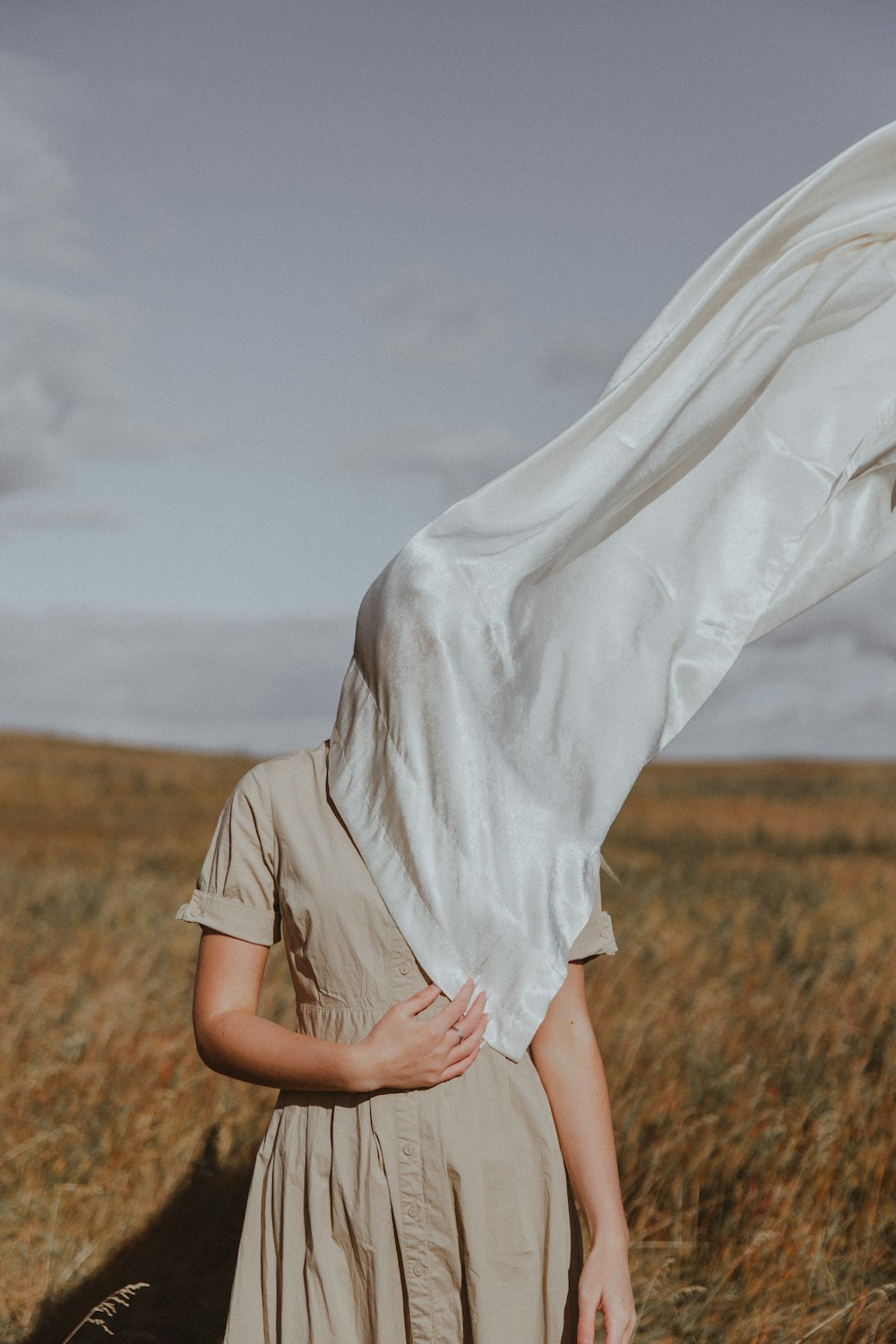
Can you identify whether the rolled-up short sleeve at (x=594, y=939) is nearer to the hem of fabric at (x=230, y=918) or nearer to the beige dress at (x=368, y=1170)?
the beige dress at (x=368, y=1170)

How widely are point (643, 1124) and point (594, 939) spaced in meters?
3.16

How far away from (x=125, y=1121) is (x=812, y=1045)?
286cm

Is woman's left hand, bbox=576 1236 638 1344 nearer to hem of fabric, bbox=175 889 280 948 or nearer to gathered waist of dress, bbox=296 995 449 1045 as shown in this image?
gathered waist of dress, bbox=296 995 449 1045

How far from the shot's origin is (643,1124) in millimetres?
4586

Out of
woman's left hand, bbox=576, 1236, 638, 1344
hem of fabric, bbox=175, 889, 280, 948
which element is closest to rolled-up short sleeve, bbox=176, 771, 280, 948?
hem of fabric, bbox=175, 889, 280, 948

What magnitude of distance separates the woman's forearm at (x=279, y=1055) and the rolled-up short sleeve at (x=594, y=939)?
0.34 meters

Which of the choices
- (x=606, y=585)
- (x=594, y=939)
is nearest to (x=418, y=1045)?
(x=594, y=939)

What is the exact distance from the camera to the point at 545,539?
1757 mm

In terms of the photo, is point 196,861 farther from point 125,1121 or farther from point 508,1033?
point 508,1033

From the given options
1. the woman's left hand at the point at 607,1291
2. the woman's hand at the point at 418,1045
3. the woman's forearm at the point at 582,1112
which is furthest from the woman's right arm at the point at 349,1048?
the woman's left hand at the point at 607,1291

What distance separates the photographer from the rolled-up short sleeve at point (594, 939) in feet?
5.69

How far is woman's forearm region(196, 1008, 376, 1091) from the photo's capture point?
5.19ft

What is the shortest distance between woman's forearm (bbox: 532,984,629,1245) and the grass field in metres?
1.88

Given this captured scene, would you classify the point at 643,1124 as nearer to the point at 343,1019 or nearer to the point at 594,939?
the point at 594,939
